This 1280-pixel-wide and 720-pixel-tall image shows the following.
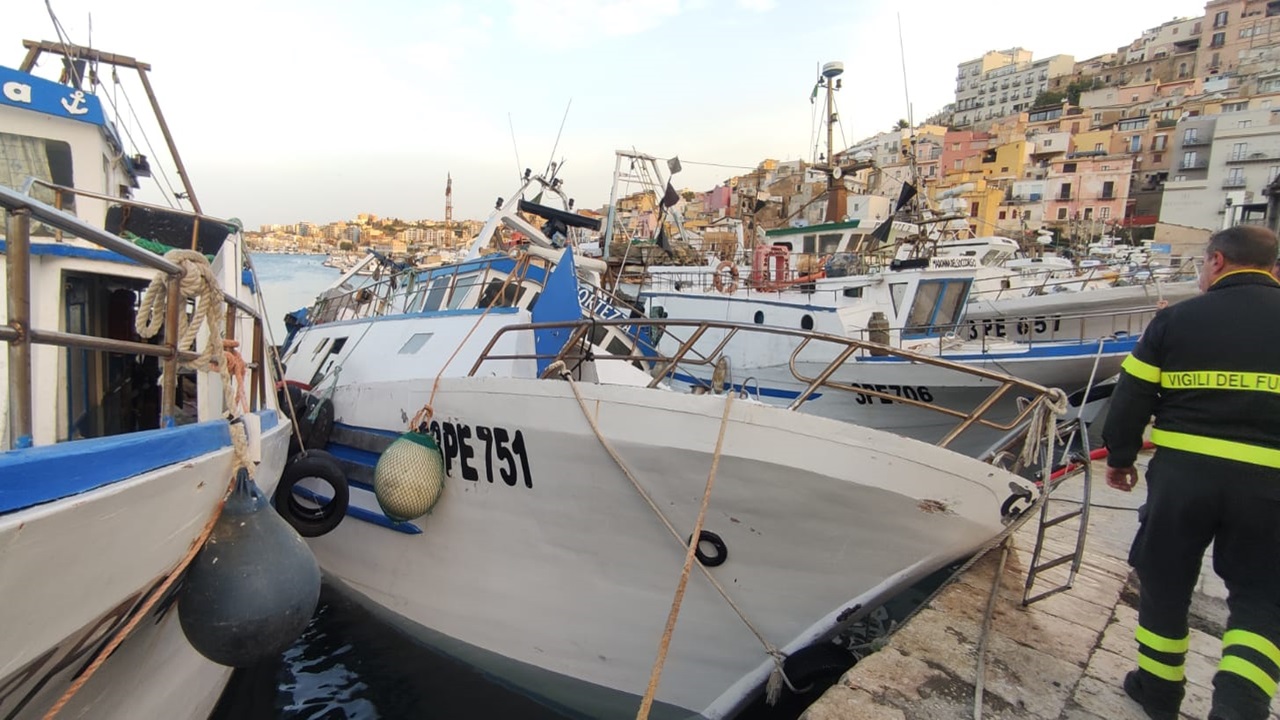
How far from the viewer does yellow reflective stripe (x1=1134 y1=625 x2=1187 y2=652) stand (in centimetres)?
280

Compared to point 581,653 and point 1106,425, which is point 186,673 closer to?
point 581,653

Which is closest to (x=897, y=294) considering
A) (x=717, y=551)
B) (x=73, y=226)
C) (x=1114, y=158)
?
(x=717, y=551)

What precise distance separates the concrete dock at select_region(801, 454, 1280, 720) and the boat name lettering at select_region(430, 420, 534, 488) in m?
2.35

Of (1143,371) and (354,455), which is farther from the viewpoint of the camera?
(354,455)

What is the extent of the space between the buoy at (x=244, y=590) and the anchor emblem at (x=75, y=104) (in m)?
5.58

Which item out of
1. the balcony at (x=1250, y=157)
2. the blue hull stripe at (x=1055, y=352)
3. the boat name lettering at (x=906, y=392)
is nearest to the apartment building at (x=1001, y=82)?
the balcony at (x=1250, y=157)

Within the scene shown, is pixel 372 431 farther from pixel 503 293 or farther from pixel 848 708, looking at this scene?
pixel 848 708

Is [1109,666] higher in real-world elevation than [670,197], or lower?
lower

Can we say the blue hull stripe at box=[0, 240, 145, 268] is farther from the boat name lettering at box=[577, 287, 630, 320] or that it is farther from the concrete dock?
the concrete dock

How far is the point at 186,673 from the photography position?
381 cm

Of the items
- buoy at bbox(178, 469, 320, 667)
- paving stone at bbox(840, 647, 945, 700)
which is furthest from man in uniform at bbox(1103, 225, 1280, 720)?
buoy at bbox(178, 469, 320, 667)

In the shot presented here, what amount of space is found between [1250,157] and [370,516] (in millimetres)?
66416

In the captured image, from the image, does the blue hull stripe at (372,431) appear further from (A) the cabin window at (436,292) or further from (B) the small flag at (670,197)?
(B) the small flag at (670,197)

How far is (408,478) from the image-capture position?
4.48 m
